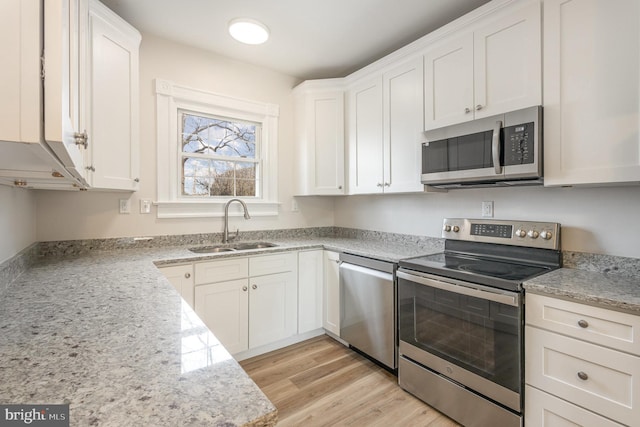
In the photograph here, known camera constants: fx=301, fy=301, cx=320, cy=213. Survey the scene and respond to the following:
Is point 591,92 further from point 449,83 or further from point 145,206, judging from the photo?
point 145,206

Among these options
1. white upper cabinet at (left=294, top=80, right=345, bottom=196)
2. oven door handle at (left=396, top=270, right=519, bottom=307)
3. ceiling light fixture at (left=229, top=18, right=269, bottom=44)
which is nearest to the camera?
oven door handle at (left=396, top=270, right=519, bottom=307)

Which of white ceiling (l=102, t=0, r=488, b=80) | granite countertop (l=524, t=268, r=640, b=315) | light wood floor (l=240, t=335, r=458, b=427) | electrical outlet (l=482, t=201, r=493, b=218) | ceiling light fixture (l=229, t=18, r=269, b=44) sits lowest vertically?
light wood floor (l=240, t=335, r=458, b=427)

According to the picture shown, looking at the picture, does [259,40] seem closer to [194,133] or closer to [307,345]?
[194,133]

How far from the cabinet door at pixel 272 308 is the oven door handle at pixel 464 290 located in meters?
1.01

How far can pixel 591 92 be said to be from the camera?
4.74ft

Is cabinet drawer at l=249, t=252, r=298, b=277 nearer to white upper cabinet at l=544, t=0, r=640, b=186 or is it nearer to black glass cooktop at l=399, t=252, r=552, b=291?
black glass cooktop at l=399, t=252, r=552, b=291

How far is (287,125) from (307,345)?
7.09 ft

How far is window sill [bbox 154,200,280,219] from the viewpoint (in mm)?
2512

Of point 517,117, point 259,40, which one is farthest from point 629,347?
point 259,40

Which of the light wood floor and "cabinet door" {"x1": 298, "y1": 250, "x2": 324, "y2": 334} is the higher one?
"cabinet door" {"x1": 298, "y1": 250, "x2": 324, "y2": 334}

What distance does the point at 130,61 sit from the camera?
2014 millimetres

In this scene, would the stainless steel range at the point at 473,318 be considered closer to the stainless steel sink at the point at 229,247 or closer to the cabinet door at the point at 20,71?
the stainless steel sink at the point at 229,247

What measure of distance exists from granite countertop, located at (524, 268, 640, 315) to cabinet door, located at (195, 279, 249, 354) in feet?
6.08

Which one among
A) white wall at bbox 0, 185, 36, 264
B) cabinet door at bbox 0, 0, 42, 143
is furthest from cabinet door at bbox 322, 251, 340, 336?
cabinet door at bbox 0, 0, 42, 143
